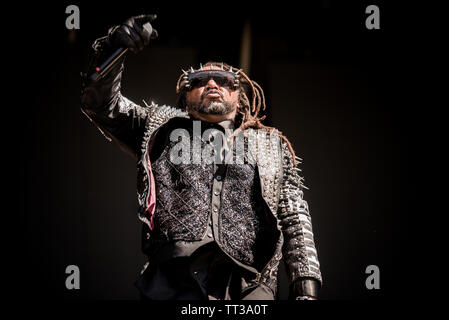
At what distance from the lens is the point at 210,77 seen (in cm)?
253

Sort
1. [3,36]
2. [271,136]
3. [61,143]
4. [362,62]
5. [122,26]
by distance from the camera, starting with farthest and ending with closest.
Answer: [362,62] < [61,143] < [3,36] < [271,136] < [122,26]

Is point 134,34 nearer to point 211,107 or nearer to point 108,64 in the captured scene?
point 108,64

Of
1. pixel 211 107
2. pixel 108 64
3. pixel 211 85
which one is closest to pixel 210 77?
pixel 211 85

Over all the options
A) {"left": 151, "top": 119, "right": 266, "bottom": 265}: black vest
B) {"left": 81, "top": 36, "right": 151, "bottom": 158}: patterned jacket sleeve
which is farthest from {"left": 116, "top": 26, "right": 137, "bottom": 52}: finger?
{"left": 151, "top": 119, "right": 266, "bottom": 265}: black vest

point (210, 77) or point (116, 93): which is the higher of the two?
point (210, 77)

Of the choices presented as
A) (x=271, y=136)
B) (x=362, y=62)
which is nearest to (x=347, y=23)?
(x=362, y=62)

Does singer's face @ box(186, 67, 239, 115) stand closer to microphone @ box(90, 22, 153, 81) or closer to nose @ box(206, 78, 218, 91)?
nose @ box(206, 78, 218, 91)

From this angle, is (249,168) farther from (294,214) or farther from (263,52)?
(263,52)

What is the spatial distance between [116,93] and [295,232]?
0.94 metres

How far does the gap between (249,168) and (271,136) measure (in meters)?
0.27

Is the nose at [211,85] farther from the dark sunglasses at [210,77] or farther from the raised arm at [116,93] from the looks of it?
the raised arm at [116,93]

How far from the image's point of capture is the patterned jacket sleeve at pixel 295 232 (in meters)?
2.27
